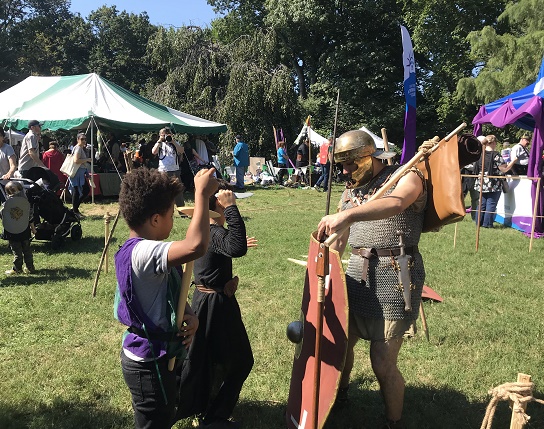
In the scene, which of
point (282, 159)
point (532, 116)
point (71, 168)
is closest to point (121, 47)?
point (282, 159)

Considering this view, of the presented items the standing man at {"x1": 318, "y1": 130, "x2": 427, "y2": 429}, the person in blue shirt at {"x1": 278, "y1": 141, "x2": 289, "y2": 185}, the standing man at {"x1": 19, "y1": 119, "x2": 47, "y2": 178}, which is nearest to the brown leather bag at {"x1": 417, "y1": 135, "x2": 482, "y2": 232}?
the standing man at {"x1": 318, "y1": 130, "x2": 427, "y2": 429}

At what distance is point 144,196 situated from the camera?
2047 mm

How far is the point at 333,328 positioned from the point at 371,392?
3.94ft

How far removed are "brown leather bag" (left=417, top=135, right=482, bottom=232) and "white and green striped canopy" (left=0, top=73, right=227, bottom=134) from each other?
10.5m

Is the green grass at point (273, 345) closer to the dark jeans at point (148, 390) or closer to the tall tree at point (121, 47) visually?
the dark jeans at point (148, 390)

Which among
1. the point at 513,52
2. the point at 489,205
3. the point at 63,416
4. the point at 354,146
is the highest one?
the point at 513,52

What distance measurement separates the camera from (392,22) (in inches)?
1198

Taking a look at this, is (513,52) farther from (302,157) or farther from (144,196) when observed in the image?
(144,196)

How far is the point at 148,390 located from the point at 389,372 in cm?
129

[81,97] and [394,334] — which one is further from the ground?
[81,97]

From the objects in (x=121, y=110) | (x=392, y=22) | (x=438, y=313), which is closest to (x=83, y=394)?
(x=438, y=313)

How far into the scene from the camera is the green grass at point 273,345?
3127mm

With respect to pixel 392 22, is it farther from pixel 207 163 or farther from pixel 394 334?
pixel 394 334

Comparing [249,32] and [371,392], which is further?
[249,32]
